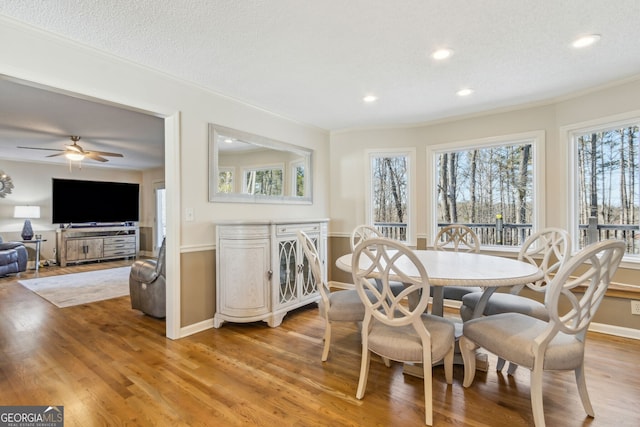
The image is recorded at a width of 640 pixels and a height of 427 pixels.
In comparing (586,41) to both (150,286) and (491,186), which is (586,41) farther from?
(150,286)

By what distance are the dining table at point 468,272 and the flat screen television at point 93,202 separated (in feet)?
24.5

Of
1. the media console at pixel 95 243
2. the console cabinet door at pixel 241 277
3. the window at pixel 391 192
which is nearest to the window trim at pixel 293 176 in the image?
the window at pixel 391 192

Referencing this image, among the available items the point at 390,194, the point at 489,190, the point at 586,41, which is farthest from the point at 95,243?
the point at 586,41

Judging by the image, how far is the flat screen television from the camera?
693cm

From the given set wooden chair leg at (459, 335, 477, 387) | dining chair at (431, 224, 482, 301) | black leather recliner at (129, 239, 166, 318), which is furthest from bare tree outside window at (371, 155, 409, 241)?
black leather recliner at (129, 239, 166, 318)

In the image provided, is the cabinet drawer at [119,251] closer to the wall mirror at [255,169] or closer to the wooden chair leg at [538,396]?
the wall mirror at [255,169]

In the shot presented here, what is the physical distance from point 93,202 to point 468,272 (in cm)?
837

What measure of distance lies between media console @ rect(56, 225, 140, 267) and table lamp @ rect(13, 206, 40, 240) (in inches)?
18.0

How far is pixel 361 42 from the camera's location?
7.28ft

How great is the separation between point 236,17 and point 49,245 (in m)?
7.66

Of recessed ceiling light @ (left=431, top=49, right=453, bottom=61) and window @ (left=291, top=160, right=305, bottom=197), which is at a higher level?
recessed ceiling light @ (left=431, top=49, right=453, bottom=61)

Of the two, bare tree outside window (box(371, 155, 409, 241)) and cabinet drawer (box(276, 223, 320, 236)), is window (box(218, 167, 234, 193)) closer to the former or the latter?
cabinet drawer (box(276, 223, 320, 236))

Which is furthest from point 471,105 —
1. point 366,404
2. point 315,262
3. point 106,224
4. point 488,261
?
point 106,224

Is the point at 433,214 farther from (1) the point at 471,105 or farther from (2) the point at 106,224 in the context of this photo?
(2) the point at 106,224
